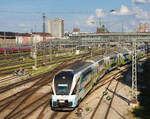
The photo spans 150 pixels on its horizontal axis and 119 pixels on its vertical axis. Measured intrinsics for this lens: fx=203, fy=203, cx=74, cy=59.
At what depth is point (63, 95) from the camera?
1595cm

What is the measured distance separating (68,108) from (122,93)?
8.49 metres

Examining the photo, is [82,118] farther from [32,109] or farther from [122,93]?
[122,93]

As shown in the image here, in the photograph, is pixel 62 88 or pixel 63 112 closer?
pixel 62 88

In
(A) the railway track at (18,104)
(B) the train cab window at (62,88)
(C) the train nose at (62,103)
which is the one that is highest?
(B) the train cab window at (62,88)


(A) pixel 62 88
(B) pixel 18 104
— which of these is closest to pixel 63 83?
(A) pixel 62 88

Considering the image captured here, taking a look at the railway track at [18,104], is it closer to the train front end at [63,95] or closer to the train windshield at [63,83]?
the train front end at [63,95]

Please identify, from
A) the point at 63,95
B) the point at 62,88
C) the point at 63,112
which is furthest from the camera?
the point at 63,112

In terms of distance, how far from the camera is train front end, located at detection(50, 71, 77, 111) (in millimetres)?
15883

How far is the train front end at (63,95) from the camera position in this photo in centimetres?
1588

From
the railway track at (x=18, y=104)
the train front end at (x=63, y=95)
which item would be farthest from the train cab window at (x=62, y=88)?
the railway track at (x=18, y=104)

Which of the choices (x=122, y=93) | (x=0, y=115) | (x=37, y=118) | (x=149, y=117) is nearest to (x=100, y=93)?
(x=122, y=93)

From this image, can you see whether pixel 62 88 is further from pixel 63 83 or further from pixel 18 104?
pixel 18 104

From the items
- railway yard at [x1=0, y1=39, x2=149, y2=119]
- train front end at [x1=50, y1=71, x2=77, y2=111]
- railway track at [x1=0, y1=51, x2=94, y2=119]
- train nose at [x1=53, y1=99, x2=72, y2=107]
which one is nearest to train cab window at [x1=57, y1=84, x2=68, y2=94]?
train front end at [x1=50, y1=71, x2=77, y2=111]

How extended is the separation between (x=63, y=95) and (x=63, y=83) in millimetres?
944
